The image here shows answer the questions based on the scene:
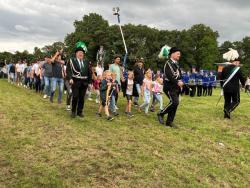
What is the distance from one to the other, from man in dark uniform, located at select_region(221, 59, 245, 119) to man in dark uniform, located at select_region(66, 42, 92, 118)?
14.5 feet

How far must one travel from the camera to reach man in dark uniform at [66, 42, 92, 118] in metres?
10.6

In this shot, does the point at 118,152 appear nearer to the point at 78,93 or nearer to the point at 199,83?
the point at 78,93

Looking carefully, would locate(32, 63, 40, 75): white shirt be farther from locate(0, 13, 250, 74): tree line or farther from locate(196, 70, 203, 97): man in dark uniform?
locate(0, 13, 250, 74): tree line

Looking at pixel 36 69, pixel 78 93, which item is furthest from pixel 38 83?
pixel 78 93

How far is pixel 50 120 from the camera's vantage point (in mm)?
10180

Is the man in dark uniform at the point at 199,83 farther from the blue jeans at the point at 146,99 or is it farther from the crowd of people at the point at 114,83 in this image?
the blue jeans at the point at 146,99

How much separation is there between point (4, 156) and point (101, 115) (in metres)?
5.10

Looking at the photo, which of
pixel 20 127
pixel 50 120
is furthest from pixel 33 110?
pixel 20 127

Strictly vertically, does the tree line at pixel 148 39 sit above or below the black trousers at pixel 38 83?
above

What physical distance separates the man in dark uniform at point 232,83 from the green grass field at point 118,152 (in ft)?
3.47

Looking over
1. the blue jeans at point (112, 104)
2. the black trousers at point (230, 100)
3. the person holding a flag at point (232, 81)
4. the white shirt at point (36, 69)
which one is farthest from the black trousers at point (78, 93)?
the white shirt at point (36, 69)

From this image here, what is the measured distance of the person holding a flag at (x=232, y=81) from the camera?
12109 millimetres

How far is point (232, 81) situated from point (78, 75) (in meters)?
4.89

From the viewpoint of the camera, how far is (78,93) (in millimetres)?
10719
